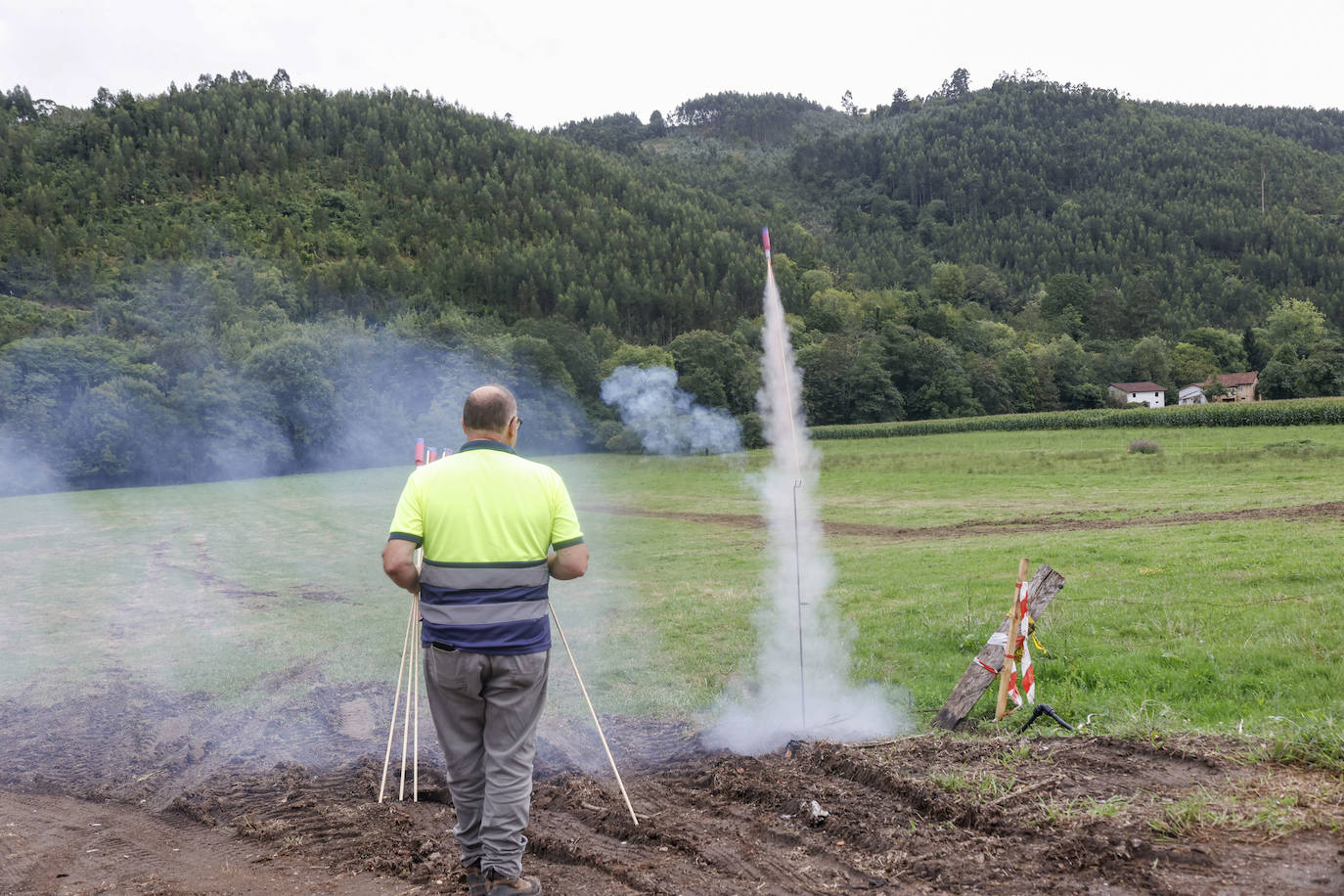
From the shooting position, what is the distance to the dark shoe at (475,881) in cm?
517

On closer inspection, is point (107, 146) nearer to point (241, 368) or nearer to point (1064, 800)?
point (241, 368)

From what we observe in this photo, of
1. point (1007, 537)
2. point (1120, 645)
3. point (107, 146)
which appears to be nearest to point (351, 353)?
point (1007, 537)

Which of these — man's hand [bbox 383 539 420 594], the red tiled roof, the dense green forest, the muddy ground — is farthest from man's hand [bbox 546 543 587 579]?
the red tiled roof

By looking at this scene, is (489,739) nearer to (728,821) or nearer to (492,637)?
(492,637)

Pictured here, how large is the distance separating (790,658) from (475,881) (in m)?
7.06

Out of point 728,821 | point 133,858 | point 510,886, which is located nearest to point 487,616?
point 510,886

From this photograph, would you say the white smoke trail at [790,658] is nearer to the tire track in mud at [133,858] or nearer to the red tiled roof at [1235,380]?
the tire track in mud at [133,858]

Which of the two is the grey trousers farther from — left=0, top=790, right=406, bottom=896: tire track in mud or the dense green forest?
the dense green forest

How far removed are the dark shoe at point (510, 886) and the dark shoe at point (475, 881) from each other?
0.05 meters

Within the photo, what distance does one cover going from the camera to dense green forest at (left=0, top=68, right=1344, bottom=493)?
60000mm

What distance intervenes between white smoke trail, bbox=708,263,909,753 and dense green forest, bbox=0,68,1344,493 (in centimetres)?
1520

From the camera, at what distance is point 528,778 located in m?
5.31

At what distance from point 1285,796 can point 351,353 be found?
72.6 meters

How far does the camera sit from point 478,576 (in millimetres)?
5102
